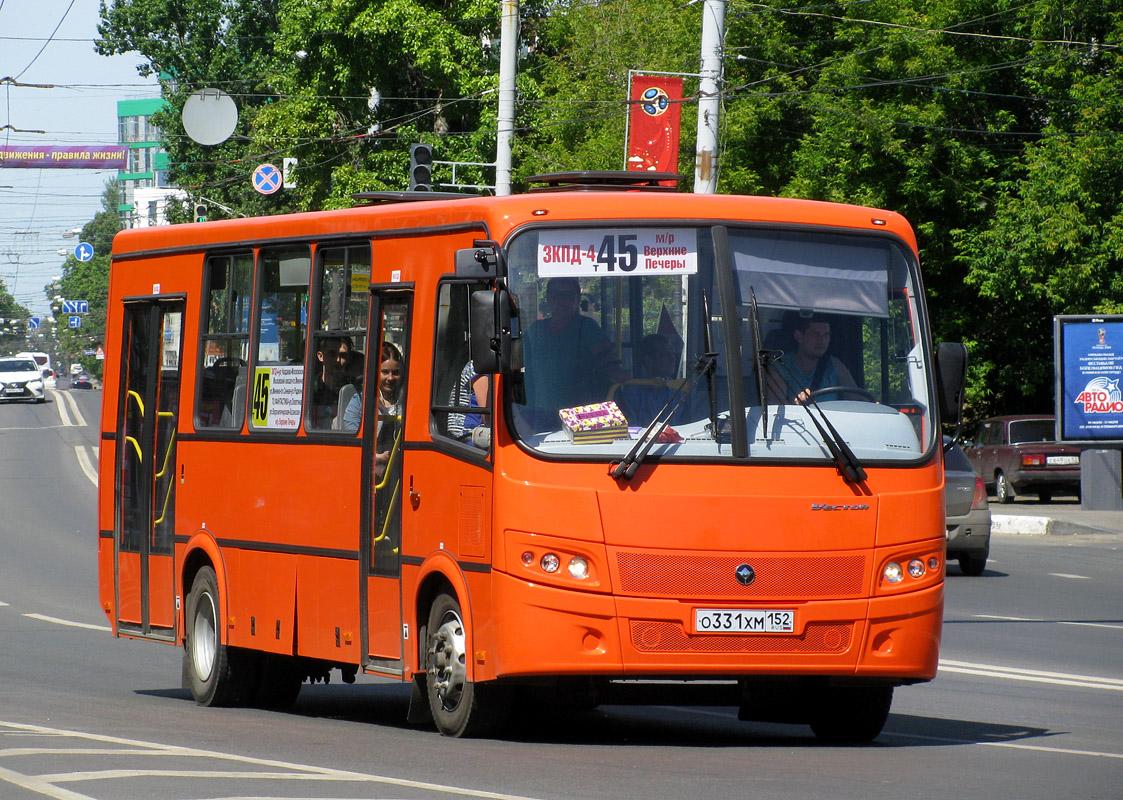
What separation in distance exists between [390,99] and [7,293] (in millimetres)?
148066

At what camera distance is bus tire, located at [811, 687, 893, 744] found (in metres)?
9.62

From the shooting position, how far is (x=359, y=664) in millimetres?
10203

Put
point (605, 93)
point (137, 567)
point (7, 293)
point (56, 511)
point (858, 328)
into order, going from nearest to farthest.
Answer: point (858, 328)
point (137, 567)
point (56, 511)
point (605, 93)
point (7, 293)

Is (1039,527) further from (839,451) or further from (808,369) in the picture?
(839,451)

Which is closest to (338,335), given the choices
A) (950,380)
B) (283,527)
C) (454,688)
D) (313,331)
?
(313,331)

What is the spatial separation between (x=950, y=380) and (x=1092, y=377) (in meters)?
21.3

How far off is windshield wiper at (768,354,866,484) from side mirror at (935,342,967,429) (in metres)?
0.73

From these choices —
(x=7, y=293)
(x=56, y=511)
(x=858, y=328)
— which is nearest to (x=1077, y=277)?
(x=56, y=511)

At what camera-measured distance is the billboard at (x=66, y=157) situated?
7519 centimetres

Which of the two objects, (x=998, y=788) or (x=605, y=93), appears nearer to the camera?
(x=998, y=788)

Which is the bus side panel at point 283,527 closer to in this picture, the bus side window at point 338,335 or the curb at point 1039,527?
the bus side window at point 338,335

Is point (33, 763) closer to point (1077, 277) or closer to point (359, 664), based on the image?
point (359, 664)

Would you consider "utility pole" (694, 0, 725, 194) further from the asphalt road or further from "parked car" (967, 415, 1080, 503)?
"parked car" (967, 415, 1080, 503)

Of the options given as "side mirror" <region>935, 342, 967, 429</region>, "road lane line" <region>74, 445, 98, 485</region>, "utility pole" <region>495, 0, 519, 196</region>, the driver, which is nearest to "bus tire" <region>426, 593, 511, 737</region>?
the driver
